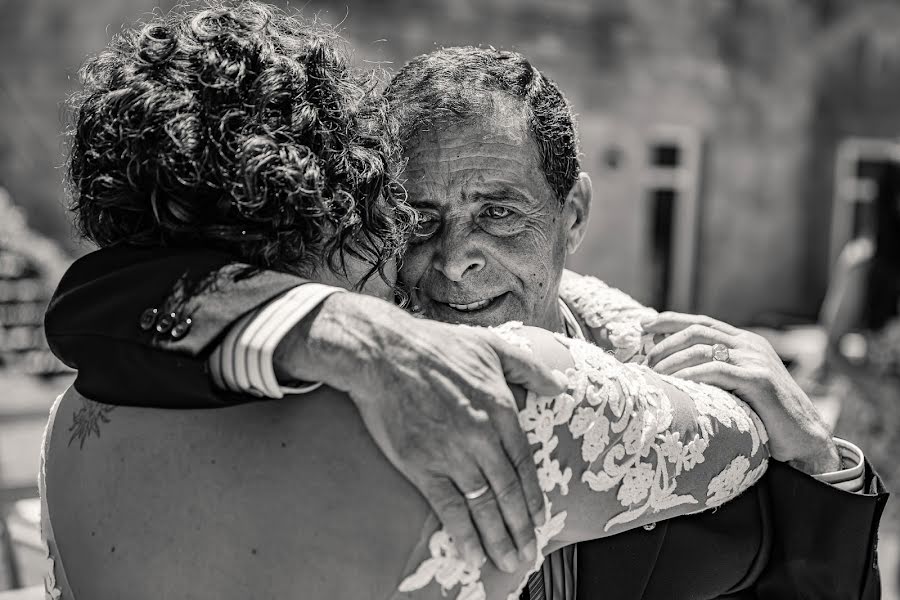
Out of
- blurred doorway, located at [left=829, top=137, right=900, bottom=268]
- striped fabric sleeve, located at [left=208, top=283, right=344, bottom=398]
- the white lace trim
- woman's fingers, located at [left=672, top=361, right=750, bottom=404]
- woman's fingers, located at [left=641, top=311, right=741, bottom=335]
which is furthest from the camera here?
blurred doorway, located at [left=829, top=137, right=900, bottom=268]

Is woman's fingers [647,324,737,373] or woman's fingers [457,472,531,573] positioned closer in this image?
woman's fingers [457,472,531,573]

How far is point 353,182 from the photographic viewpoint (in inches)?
63.9

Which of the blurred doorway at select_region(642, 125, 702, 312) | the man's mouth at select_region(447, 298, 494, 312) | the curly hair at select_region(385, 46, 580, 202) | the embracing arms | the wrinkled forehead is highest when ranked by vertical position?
the curly hair at select_region(385, 46, 580, 202)

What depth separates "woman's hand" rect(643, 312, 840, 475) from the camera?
1.99 metres

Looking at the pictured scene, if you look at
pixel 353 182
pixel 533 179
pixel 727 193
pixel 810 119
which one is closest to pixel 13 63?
pixel 533 179

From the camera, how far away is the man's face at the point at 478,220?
237 cm

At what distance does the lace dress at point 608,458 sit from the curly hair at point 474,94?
0.88 metres

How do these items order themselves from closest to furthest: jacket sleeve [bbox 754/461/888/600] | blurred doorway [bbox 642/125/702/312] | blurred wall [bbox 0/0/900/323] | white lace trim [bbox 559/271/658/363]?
jacket sleeve [bbox 754/461/888/600] < white lace trim [bbox 559/271/658/363] < blurred wall [bbox 0/0/900/323] < blurred doorway [bbox 642/125/702/312]

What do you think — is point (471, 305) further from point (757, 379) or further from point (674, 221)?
point (674, 221)

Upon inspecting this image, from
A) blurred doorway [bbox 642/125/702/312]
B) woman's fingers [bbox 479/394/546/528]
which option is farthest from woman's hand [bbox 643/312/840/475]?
blurred doorway [bbox 642/125/702/312]

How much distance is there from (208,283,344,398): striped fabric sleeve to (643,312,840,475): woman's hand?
927mm

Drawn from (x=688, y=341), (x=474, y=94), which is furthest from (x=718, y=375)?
(x=474, y=94)

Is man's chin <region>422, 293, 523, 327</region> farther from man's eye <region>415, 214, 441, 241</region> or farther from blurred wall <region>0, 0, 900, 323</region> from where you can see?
blurred wall <region>0, 0, 900, 323</region>

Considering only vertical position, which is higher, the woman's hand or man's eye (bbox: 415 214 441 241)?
man's eye (bbox: 415 214 441 241)
